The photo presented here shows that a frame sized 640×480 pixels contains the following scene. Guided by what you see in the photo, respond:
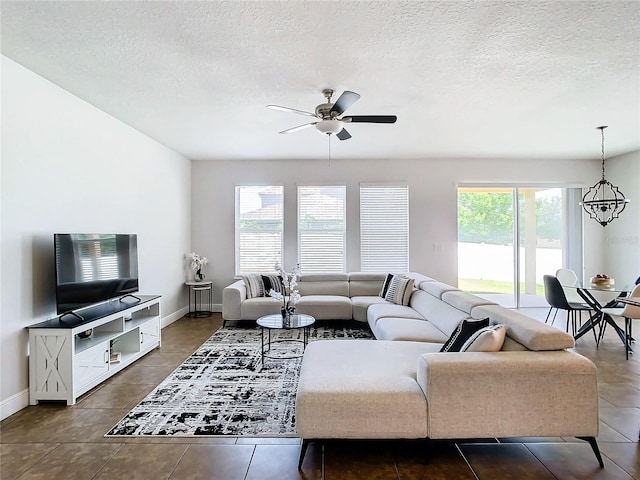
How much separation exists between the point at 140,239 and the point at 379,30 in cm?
380

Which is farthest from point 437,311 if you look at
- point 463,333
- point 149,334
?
point 149,334

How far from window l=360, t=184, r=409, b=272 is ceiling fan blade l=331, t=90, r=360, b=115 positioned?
3.30m

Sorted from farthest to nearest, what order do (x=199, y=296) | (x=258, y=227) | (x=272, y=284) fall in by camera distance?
(x=258, y=227)
(x=199, y=296)
(x=272, y=284)

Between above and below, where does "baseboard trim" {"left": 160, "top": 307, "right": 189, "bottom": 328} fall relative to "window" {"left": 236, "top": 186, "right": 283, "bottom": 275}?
below

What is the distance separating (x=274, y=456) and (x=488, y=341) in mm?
1528

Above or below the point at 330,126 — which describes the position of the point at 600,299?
below

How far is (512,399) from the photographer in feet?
6.29

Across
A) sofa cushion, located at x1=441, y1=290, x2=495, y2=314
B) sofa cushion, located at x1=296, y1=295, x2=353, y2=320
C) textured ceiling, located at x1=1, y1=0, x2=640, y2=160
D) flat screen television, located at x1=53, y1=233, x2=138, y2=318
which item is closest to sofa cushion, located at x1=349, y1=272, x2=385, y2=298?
sofa cushion, located at x1=296, y1=295, x2=353, y2=320

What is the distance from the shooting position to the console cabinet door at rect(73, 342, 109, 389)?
8.94 ft

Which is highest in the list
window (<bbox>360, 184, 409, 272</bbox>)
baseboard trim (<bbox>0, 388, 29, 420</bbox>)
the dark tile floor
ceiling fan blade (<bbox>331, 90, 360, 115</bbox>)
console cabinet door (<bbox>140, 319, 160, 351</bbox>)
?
ceiling fan blade (<bbox>331, 90, 360, 115</bbox>)

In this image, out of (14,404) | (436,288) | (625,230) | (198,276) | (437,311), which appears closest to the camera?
(14,404)

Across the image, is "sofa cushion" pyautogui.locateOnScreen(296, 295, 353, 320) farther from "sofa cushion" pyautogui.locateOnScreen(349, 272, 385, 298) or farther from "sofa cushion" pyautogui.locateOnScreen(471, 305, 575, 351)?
"sofa cushion" pyautogui.locateOnScreen(471, 305, 575, 351)

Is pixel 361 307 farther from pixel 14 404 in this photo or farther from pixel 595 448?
pixel 14 404

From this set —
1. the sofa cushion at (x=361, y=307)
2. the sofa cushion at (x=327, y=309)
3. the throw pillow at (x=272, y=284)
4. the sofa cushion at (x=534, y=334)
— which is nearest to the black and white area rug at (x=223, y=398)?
the sofa cushion at (x=327, y=309)
